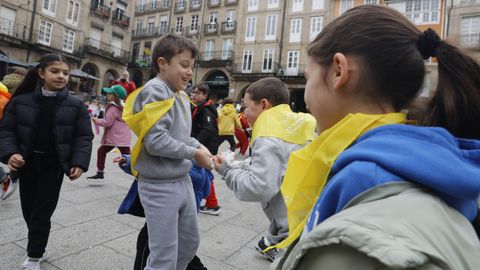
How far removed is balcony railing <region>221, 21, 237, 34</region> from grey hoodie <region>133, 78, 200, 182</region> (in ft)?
99.0

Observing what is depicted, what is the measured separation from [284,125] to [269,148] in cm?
29

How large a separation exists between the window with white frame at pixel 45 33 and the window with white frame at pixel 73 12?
2058 mm

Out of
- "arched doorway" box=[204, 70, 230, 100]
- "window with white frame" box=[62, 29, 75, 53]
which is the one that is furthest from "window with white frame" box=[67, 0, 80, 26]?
"arched doorway" box=[204, 70, 230, 100]

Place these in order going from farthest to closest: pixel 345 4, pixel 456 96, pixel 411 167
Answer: pixel 345 4
pixel 456 96
pixel 411 167

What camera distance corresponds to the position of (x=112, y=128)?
5.70 m

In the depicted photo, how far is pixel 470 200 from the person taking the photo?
26.9 inches

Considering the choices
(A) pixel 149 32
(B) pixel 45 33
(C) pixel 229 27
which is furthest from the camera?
(A) pixel 149 32

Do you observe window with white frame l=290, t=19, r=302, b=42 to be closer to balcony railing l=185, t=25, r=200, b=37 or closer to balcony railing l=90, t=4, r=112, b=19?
balcony railing l=185, t=25, r=200, b=37

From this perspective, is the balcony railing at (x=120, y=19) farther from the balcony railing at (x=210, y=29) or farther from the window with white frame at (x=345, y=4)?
the window with white frame at (x=345, y=4)

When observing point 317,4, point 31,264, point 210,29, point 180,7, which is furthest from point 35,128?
point 180,7

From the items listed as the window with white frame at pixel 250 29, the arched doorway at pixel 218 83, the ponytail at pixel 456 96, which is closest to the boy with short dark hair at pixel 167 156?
the ponytail at pixel 456 96

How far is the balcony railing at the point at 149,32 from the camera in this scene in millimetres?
35812

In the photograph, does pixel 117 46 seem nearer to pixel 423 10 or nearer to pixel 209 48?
pixel 209 48

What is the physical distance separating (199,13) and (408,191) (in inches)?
1381
